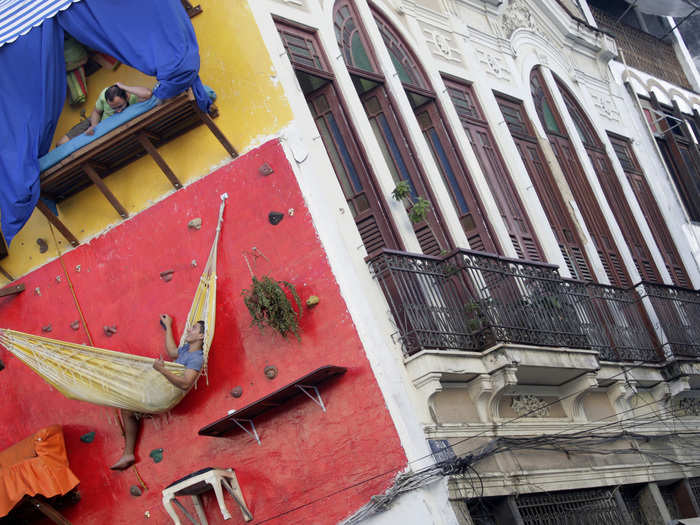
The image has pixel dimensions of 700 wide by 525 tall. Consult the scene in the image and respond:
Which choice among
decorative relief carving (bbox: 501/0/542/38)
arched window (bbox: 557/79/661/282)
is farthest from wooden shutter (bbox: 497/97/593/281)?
arched window (bbox: 557/79/661/282)

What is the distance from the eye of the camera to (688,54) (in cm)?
2527

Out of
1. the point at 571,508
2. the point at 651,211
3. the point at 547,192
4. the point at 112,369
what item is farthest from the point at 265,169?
the point at 651,211

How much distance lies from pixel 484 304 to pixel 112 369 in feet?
13.2

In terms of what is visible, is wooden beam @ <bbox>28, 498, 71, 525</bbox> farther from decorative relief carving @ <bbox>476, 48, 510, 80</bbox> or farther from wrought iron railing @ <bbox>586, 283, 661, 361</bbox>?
decorative relief carving @ <bbox>476, 48, 510, 80</bbox>

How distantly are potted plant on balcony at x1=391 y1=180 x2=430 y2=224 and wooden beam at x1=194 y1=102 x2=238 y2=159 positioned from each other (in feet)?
6.20

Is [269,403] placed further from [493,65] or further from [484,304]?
[493,65]

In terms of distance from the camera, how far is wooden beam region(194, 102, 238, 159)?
12.5 m

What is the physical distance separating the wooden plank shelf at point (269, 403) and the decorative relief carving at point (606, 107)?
9.89 metres

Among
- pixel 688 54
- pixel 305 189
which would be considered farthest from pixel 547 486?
pixel 688 54

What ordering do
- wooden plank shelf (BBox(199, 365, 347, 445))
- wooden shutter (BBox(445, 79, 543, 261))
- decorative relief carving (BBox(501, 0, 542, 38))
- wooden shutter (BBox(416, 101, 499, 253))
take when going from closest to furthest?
1. wooden plank shelf (BBox(199, 365, 347, 445))
2. wooden shutter (BBox(416, 101, 499, 253))
3. wooden shutter (BBox(445, 79, 543, 261))
4. decorative relief carving (BBox(501, 0, 542, 38))

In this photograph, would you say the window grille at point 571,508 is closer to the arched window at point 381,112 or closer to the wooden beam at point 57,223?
the arched window at point 381,112

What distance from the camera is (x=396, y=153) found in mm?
14352

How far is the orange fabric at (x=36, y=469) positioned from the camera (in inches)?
490

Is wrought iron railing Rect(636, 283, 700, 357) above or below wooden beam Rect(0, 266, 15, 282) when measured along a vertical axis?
below
